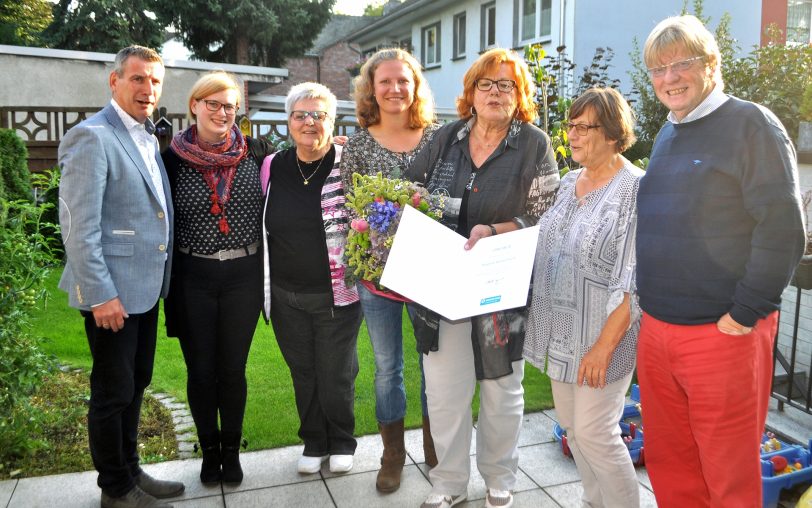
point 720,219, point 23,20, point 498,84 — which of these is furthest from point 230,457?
point 23,20

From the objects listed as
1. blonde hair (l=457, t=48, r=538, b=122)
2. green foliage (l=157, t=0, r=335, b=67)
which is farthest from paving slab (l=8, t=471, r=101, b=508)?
green foliage (l=157, t=0, r=335, b=67)

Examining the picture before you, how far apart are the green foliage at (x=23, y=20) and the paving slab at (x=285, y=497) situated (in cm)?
2091

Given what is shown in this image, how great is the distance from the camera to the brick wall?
32.8 meters

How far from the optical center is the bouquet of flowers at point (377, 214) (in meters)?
2.93

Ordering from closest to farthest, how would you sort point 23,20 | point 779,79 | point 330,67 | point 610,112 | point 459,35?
point 610,112 < point 779,79 < point 459,35 < point 23,20 < point 330,67

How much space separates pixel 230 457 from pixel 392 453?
86 cm

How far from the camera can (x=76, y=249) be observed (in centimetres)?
297

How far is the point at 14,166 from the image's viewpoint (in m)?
8.66

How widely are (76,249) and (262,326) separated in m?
4.16

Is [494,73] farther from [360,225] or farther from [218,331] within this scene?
[218,331]

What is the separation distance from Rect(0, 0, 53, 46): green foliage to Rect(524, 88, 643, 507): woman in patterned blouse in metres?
21.8

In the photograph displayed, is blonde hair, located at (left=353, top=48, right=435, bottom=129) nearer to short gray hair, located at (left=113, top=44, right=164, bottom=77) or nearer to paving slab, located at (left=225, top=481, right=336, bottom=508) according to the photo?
short gray hair, located at (left=113, top=44, right=164, bottom=77)

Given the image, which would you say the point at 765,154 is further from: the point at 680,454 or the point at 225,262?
the point at 225,262

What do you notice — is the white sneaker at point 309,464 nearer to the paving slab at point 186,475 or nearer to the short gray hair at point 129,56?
the paving slab at point 186,475
